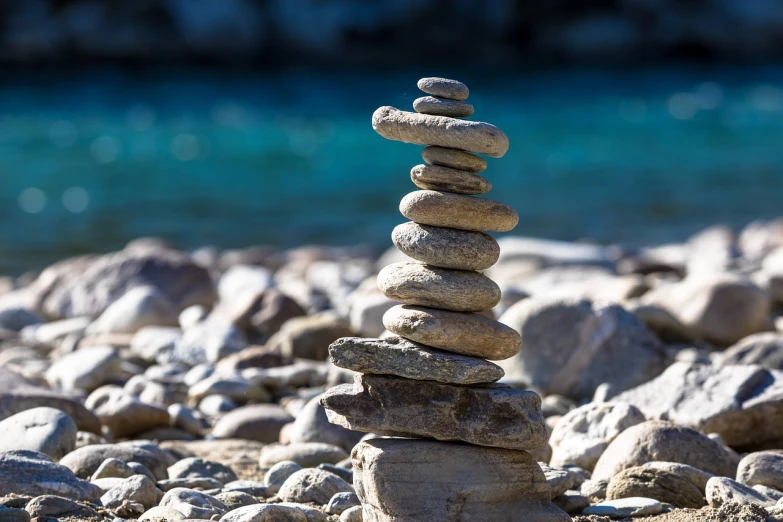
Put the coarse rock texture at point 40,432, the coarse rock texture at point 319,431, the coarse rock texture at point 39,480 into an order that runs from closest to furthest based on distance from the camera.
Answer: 1. the coarse rock texture at point 39,480
2. the coarse rock texture at point 40,432
3. the coarse rock texture at point 319,431

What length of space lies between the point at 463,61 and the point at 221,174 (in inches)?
869

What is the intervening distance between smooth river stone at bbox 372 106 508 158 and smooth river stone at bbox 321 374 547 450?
723mm

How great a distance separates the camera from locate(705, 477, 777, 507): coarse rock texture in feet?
10.6

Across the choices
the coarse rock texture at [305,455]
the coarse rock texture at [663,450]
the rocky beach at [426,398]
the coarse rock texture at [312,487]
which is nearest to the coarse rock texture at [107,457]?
the rocky beach at [426,398]

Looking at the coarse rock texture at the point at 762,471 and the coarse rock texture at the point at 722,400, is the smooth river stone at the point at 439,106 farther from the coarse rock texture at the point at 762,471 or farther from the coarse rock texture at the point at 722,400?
the coarse rock texture at the point at 722,400

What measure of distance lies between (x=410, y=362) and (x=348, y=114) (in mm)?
25522

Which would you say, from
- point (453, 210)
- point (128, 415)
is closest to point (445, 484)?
point (453, 210)

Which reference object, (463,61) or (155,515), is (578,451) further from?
(463,61)

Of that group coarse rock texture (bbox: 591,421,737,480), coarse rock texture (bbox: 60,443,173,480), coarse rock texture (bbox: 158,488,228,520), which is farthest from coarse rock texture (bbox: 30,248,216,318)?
coarse rock texture (bbox: 591,421,737,480)

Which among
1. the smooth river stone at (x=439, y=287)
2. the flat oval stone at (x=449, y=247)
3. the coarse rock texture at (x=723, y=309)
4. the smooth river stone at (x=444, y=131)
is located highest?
the coarse rock texture at (x=723, y=309)

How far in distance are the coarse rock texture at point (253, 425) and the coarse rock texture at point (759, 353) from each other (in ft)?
6.99

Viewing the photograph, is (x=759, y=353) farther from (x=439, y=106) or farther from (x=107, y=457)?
(x=107, y=457)

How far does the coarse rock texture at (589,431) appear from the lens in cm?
400

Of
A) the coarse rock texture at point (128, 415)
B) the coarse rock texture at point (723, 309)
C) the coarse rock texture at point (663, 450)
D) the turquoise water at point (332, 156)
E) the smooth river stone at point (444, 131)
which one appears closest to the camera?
the smooth river stone at point (444, 131)
